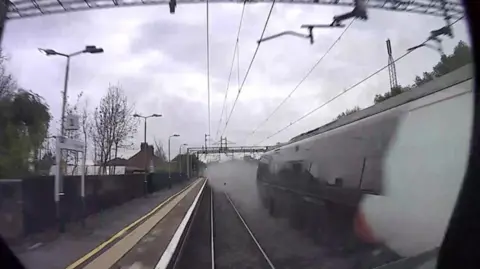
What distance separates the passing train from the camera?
685cm

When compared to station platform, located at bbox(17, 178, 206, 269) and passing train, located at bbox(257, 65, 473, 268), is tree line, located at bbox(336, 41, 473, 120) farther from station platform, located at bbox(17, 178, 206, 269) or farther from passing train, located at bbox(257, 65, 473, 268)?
station platform, located at bbox(17, 178, 206, 269)

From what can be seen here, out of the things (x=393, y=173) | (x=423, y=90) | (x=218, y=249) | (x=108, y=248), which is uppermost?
(x=423, y=90)

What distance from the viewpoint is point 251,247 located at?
1465 cm

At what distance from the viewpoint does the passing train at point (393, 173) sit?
22.5 ft

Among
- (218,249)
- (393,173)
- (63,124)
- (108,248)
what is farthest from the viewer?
(63,124)

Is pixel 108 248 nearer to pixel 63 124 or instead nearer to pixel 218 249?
pixel 218 249

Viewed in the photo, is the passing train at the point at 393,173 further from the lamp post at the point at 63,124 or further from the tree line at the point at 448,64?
the lamp post at the point at 63,124

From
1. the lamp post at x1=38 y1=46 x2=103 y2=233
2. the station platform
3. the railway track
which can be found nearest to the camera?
the station platform

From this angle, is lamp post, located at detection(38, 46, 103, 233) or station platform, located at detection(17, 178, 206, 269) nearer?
station platform, located at detection(17, 178, 206, 269)

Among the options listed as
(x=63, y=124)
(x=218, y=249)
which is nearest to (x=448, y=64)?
(x=218, y=249)

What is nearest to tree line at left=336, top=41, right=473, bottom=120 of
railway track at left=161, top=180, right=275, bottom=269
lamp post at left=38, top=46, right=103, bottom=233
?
railway track at left=161, top=180, right=275, bottom=269

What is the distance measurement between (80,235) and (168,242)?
2.39 m

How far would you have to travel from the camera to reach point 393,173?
29.9 feet

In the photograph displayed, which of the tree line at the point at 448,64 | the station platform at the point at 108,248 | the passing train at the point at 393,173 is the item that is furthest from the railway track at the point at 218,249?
the tree line at the point at 448,64
